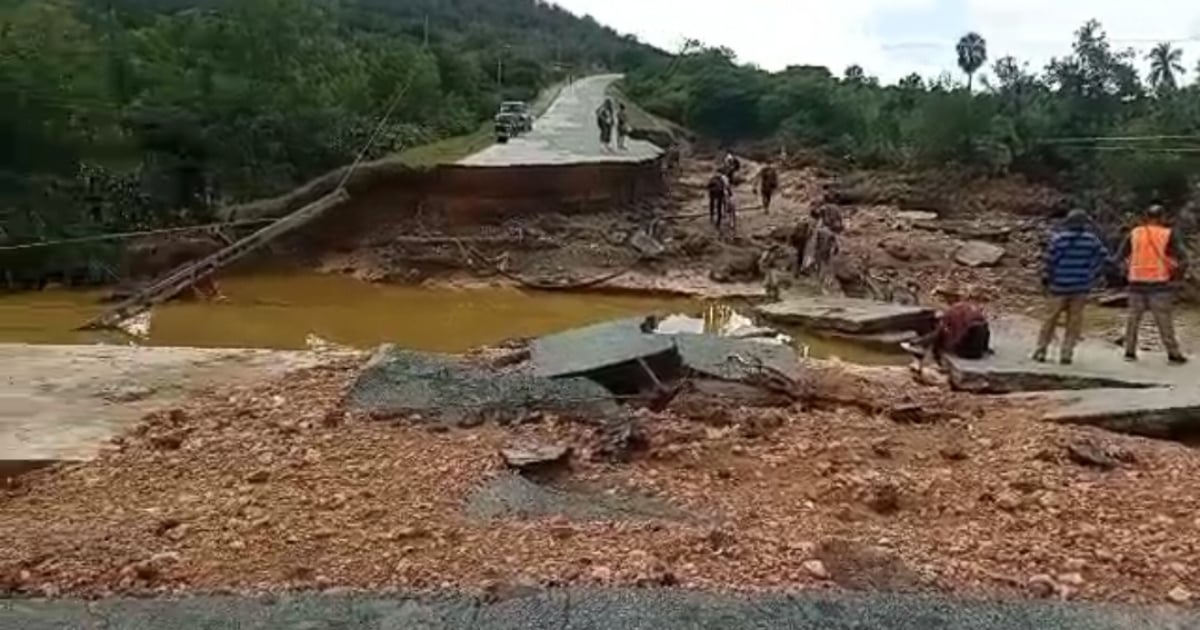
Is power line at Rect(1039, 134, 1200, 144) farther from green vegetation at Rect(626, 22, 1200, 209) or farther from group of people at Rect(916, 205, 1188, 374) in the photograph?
group of people at Rect(916, 205, 1188, 374)

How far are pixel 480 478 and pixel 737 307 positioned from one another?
12.7m

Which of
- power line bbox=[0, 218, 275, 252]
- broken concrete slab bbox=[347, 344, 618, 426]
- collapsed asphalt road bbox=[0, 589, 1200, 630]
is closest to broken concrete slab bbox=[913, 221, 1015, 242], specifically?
power line bbox=[0, 218, 275, 252]

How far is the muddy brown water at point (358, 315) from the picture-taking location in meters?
16.7

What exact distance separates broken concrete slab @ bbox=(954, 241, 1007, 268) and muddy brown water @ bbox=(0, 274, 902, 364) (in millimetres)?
5322

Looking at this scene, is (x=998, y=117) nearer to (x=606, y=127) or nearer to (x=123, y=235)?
(x=606, y=127)

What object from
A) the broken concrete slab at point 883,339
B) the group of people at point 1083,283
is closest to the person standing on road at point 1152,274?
the group of people at point 1083,283

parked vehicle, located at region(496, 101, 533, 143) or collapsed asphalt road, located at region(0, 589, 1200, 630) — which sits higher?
parked vehicle, located at region(496, 101, 533, 143)

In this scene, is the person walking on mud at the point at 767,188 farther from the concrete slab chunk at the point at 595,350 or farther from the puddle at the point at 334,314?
the concrete slab chunk at the point at 595,350

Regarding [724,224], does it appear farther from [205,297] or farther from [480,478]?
[480,478]

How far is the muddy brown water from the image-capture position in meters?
16.7

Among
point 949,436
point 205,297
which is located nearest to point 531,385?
point 949,436

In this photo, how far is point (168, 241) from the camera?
74.8 feet

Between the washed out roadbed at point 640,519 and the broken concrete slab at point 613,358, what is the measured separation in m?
0.60

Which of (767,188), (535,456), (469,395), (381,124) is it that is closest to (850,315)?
(469,395)
